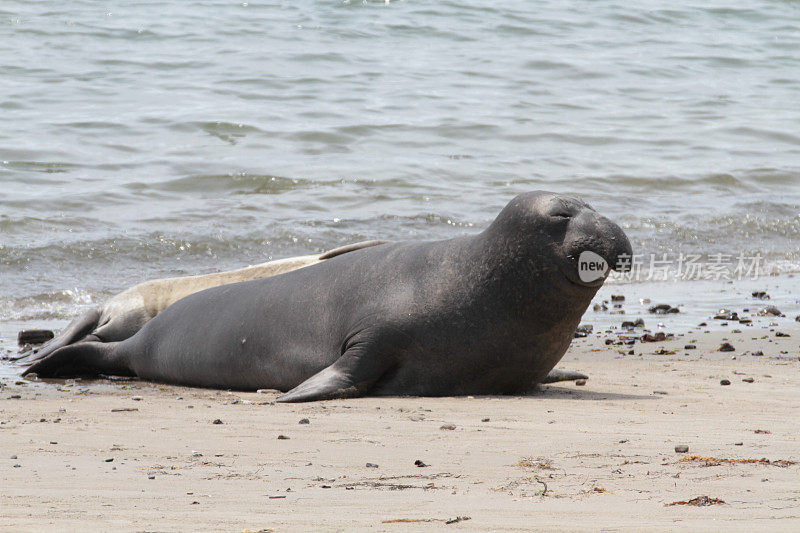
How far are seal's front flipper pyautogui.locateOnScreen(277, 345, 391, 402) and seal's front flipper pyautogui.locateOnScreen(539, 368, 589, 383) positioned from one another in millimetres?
1004

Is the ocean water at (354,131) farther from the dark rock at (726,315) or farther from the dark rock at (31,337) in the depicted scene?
the dark rock at (726,315)

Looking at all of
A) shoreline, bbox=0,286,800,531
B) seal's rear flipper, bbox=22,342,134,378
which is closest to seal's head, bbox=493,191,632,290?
shoreline, bbox=0,286,800,531

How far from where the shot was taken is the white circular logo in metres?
4.95

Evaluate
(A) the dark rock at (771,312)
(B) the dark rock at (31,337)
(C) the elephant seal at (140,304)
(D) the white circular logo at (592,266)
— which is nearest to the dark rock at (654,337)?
(A) the dark rock at (771,312)

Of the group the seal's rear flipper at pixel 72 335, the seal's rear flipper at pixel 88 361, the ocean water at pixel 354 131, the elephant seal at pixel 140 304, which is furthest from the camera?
the ocean water at pixel 354 131


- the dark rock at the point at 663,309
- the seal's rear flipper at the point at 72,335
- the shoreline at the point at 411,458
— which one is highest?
the shoreline at the point at 411,458

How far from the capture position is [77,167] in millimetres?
Answer: 13508

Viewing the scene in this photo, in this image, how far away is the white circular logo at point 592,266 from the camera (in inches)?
195

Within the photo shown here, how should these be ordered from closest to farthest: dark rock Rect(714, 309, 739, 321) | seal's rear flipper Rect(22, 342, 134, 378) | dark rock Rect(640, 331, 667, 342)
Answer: seal's rear flipper Rect(22, 342, 134, 378), dark rock Rect(640, 331, 667, 342), dark rock Rect(714, 309, 739, 321)

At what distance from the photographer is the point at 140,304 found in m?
7.21

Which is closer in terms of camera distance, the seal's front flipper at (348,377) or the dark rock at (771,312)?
the seal's front flipper at (348,377)

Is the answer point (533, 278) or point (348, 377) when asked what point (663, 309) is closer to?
point (533, 278)

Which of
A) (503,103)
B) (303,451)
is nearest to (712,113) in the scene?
(503,103)

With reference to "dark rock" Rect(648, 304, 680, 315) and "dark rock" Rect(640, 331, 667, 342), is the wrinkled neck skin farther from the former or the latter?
"dark rock" Rect(648, 304, 680, 315)
